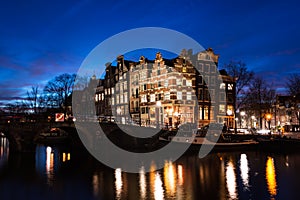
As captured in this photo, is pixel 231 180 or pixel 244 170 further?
pixel 244 170

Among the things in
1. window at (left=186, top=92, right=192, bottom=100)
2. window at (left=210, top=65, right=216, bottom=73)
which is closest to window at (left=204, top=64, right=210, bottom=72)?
window at (left=210, top=65, right=216, bottom=73)

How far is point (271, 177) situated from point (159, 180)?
9236 millimetres

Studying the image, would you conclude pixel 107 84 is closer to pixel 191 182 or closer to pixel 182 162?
pixel 182 162

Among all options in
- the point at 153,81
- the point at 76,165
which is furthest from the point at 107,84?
the point at 76,165

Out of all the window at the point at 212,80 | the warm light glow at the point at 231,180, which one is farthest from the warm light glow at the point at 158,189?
the window at the point at 212,80

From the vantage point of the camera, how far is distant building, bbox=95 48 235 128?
5866 centimetres

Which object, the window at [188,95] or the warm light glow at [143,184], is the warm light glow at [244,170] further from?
Result: the window at [188,95]

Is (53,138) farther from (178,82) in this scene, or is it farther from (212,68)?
(212,68)

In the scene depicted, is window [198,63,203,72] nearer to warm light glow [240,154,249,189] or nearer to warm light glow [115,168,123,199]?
warm light glow [240,154,249,189]

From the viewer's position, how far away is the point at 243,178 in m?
25.3

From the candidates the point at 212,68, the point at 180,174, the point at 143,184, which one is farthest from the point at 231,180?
the point at 212,68

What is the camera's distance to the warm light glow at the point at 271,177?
21.3 m

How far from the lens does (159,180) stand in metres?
24.7

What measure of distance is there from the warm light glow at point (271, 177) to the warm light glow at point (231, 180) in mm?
2404
